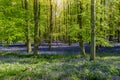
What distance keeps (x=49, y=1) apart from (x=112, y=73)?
39.5 m

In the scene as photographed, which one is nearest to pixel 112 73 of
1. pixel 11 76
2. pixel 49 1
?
pixel 11 76

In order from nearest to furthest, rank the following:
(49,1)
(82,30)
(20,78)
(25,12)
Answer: (20,78) < (82,30) < (25,12) < (49,1)

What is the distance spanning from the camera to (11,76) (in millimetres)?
12344

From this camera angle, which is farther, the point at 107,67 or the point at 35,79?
the point at 107,67

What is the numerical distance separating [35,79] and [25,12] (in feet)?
70.5

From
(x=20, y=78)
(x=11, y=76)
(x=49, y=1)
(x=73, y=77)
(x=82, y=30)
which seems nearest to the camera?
(x=73, y=77)

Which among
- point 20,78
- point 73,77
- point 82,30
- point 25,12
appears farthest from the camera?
point 25,12

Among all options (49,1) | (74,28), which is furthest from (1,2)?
(49,1)

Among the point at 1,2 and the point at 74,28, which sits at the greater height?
the point at 1,2

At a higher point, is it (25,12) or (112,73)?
(25,12)

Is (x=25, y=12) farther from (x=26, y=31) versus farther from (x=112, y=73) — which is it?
(x=112, y=73)

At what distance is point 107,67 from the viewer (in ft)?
41.9

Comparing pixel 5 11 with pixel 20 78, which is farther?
pixel 5 11

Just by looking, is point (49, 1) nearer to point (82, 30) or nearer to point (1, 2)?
point (1, 2)
